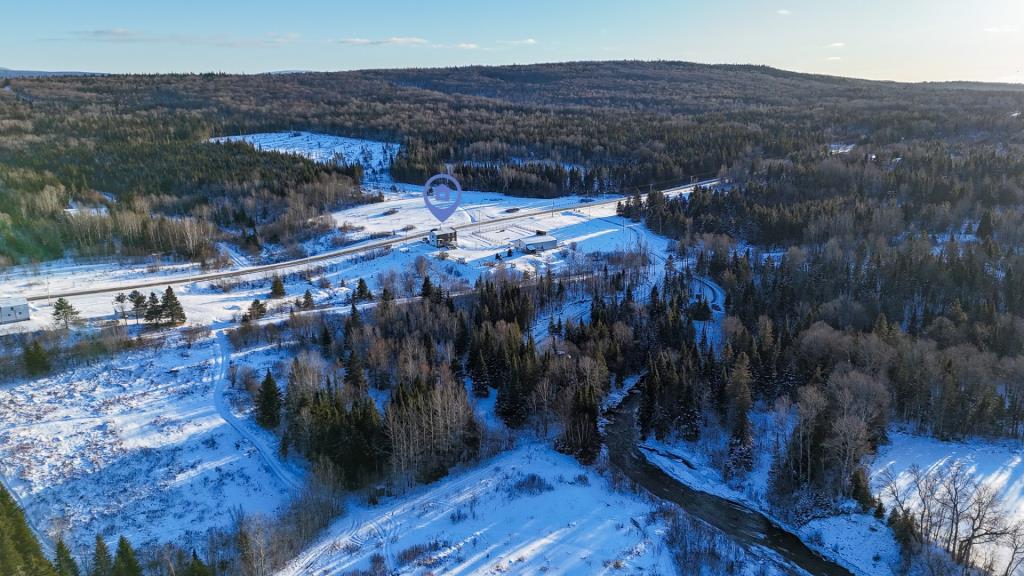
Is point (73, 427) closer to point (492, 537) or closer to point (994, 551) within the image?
point (492, 537)

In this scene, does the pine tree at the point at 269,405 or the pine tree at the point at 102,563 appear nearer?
the pine tree at the point at 102,563

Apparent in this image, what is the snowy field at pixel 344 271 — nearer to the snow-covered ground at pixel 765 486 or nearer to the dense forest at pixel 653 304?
Result: the dense forest at pixel 653 304

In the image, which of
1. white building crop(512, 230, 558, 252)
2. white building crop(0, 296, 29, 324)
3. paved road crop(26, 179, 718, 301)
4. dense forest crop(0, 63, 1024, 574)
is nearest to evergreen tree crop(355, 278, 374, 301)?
dense forest crop(0, 63, 1024, 574)

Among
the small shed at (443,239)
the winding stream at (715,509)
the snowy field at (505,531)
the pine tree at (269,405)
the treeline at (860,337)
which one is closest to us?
the snowy field at (505,531)

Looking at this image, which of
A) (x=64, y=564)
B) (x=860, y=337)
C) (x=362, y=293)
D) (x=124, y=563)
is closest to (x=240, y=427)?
(x=64, y=564)

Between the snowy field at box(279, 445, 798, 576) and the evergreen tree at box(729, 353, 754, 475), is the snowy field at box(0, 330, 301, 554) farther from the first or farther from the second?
the evergreen tree at box(729, 353, 754, 475)

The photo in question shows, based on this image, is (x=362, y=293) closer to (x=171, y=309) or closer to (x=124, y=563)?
(x=171, y=309)

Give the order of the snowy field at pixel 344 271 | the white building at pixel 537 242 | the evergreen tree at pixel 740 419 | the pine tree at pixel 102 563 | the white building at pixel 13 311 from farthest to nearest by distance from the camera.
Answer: the white building at pixel 537 242, the snowy field at pixel 344 271, the white building at pixel 13 311, the evergreen tree at pixel 740 419, the pine tree at pixel 102 563

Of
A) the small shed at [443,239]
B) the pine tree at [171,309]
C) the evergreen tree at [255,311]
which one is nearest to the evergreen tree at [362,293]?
the evergreen tree at [255,311]
